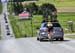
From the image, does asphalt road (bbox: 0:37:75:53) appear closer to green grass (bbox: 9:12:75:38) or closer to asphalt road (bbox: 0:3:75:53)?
asphalt road (bbox: 0:3:75:53)

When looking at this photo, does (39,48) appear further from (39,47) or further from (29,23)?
(29,23)

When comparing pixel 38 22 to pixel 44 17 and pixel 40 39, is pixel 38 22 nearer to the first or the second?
pixel 44 17

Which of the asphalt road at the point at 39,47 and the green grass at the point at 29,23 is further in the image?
the green grass at the point at 29,23

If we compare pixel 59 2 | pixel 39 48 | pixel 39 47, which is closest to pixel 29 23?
pixel 59 2

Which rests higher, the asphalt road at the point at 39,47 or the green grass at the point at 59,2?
the green grass at the point at 59,2

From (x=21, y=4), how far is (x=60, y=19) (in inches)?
152

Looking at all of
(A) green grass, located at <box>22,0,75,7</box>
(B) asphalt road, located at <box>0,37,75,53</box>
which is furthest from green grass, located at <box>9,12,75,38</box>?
(B) asphalt road, located at <box>0,37,75,53</box>

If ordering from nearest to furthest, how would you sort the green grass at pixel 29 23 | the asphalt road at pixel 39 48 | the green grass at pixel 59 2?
1. the asphalt road at pixel 39 48
2. the green grass at pixel 29 23
3. the green grass at pixel 59 2

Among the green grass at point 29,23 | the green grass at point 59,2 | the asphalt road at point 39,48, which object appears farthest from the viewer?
the green grass at point 59,2

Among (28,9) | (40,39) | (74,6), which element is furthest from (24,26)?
(40,39)

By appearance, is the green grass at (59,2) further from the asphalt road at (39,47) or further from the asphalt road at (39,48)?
the asphalt road at (39,48)

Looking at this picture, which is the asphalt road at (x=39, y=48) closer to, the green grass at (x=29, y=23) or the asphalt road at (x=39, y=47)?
the asphalt road at (x=39, y=47)

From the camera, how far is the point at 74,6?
1377 inches

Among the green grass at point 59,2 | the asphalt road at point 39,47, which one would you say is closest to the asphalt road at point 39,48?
the asphalt road at point 39,47
